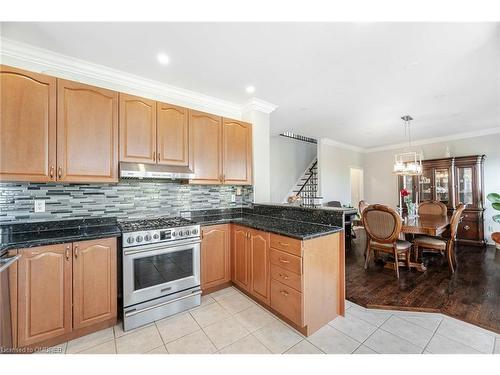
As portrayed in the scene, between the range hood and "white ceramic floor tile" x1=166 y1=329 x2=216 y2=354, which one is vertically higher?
the range hood

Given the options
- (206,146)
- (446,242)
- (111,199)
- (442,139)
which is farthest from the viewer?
(442,139)

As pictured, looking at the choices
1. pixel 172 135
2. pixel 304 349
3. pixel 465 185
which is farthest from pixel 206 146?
pixel 465 185

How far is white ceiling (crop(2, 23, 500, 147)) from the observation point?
1.76 meters

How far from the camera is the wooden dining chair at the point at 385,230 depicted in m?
2.88

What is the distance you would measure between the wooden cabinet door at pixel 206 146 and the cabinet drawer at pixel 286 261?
1.30m

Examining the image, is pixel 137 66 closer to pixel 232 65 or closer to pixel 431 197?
pixel 232 65

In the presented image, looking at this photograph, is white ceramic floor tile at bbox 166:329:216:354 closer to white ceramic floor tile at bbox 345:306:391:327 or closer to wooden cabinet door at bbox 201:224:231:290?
wooden cabinet door at bbox 201:224:231:290

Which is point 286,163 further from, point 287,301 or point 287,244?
point 287,301

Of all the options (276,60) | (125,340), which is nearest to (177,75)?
(276,60)

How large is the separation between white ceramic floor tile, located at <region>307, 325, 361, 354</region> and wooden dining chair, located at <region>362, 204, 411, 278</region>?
1659mm

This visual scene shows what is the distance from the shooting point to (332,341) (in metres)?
1.79

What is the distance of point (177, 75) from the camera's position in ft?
8.20

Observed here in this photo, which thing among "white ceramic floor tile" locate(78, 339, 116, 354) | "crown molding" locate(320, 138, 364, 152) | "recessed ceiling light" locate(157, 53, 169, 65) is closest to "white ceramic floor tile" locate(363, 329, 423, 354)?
"white ceramic floor tile" locate(78, 339, 116, 354)

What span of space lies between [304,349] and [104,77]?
331 centimetres
